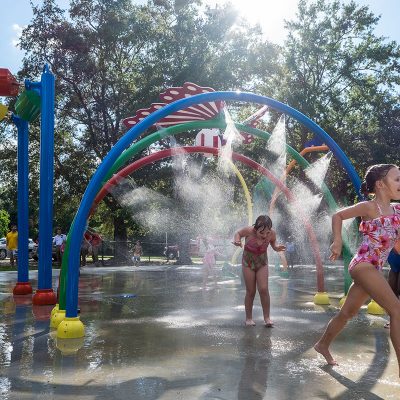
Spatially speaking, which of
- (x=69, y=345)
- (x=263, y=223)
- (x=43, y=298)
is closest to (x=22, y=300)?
(x=43, y=298)

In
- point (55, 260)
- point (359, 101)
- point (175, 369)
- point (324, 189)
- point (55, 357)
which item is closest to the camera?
point (175, 369)

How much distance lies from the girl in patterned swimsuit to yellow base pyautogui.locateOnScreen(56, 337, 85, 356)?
274 cm

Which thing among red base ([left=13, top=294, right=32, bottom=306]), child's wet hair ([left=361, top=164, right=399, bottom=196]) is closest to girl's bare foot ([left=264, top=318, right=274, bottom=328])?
child's wet hair ([left=361, top=164, right=399, bottom=196])

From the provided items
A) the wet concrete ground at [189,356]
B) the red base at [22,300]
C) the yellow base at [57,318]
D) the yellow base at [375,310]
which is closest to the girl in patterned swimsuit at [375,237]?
the wet concrete ground at [189,356]

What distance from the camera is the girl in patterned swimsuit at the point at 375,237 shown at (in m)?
4.04

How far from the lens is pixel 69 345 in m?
5.44

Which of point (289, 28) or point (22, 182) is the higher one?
point (289, 28)

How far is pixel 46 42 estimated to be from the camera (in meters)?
25.3

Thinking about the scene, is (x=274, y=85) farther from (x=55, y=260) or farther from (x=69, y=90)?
(x=55, y=260)

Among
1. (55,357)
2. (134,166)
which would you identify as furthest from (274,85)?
(55,357)

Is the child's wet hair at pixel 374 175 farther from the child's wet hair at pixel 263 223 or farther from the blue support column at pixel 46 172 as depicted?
the blue support column at pixel 46 172

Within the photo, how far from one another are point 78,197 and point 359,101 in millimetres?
17167

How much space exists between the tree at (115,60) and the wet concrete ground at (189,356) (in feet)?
60.6

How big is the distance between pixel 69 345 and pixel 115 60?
2378 centimetres
